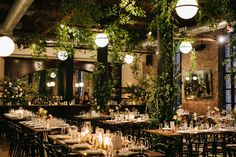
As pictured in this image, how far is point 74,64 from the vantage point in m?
19.5

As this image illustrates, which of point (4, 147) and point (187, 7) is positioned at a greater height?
point (187, 7)

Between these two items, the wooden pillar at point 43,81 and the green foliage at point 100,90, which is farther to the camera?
the wooden pillar at point 43,81

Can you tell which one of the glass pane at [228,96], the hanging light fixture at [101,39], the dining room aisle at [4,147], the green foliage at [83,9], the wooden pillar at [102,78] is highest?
the green foliage at [83,9]

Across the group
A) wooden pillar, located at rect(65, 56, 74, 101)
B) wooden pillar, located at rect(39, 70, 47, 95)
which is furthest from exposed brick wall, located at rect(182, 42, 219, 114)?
wooden pillar, located at rect(39, 70, 47, 95)

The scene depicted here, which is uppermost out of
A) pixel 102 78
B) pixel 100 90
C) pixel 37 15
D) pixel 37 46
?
pixel 37 15

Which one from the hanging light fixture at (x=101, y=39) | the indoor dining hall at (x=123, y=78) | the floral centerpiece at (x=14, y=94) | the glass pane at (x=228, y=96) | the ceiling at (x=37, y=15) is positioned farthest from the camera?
the glass pane at (x=228, y=96)

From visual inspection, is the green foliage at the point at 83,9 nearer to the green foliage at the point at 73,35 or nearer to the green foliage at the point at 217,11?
Result: the green foliage at the point at 73,35

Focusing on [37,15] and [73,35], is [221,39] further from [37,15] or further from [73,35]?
[73,35]

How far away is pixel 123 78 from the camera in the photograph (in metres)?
19.8

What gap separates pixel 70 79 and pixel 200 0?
1102cm

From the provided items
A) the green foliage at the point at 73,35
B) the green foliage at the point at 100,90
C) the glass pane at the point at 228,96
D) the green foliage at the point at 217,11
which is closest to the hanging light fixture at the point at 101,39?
the green foliage at the point at 73,35

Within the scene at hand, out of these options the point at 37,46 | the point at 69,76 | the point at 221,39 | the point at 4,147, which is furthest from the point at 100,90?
the point at 69,76

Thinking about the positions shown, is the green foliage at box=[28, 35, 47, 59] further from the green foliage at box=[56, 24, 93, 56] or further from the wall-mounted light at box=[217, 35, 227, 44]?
the wall-mounted light at box=[217, 35, 227, 44]

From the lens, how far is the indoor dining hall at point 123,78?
6.24 m
